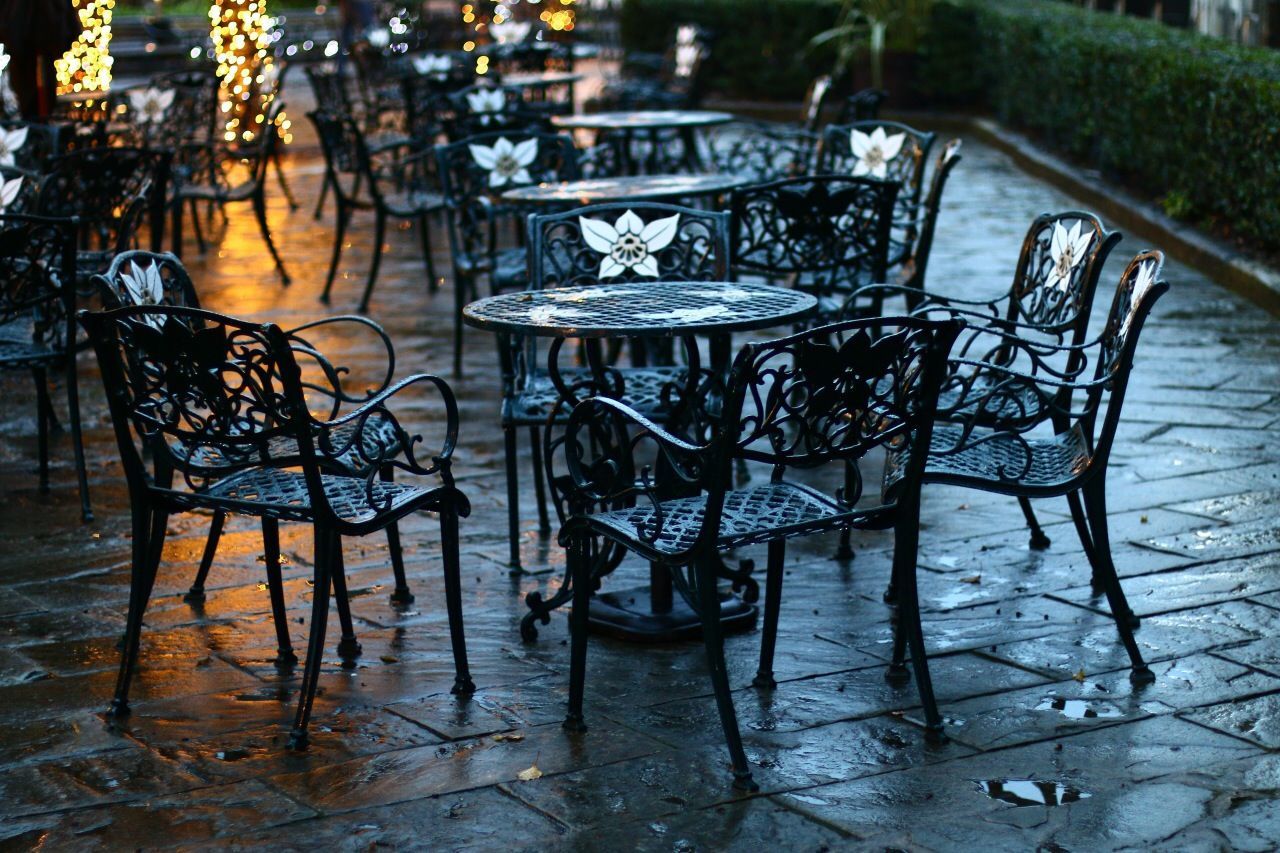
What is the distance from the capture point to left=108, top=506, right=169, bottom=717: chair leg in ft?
11.6

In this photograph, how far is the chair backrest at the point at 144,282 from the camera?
362 cm

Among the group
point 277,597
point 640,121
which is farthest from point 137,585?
point 640,121

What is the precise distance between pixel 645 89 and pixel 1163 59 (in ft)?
13.2

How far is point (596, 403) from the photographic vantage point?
11.3 ft

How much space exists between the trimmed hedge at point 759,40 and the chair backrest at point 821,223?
37.4 feet

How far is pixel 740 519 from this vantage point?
3.32 m

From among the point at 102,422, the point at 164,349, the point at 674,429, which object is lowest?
the point at 102,422

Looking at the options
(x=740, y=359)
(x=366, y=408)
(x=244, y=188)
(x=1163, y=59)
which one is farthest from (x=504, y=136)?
(x=1163, y=59)

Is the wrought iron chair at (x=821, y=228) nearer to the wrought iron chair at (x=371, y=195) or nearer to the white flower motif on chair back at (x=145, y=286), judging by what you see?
the white flower motif on chair back at (x=145, y=286)

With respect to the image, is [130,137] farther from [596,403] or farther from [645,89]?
[596,403]

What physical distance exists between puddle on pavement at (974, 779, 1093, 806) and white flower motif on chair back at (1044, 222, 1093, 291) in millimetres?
1460

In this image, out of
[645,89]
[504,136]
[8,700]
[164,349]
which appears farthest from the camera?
[645,89]

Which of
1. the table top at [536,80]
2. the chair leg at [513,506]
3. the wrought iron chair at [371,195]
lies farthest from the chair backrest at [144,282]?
the table top at [536,80]

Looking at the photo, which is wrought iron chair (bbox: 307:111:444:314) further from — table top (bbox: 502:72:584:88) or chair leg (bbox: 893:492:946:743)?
chair leg (bbox: 893:492:946:743)
